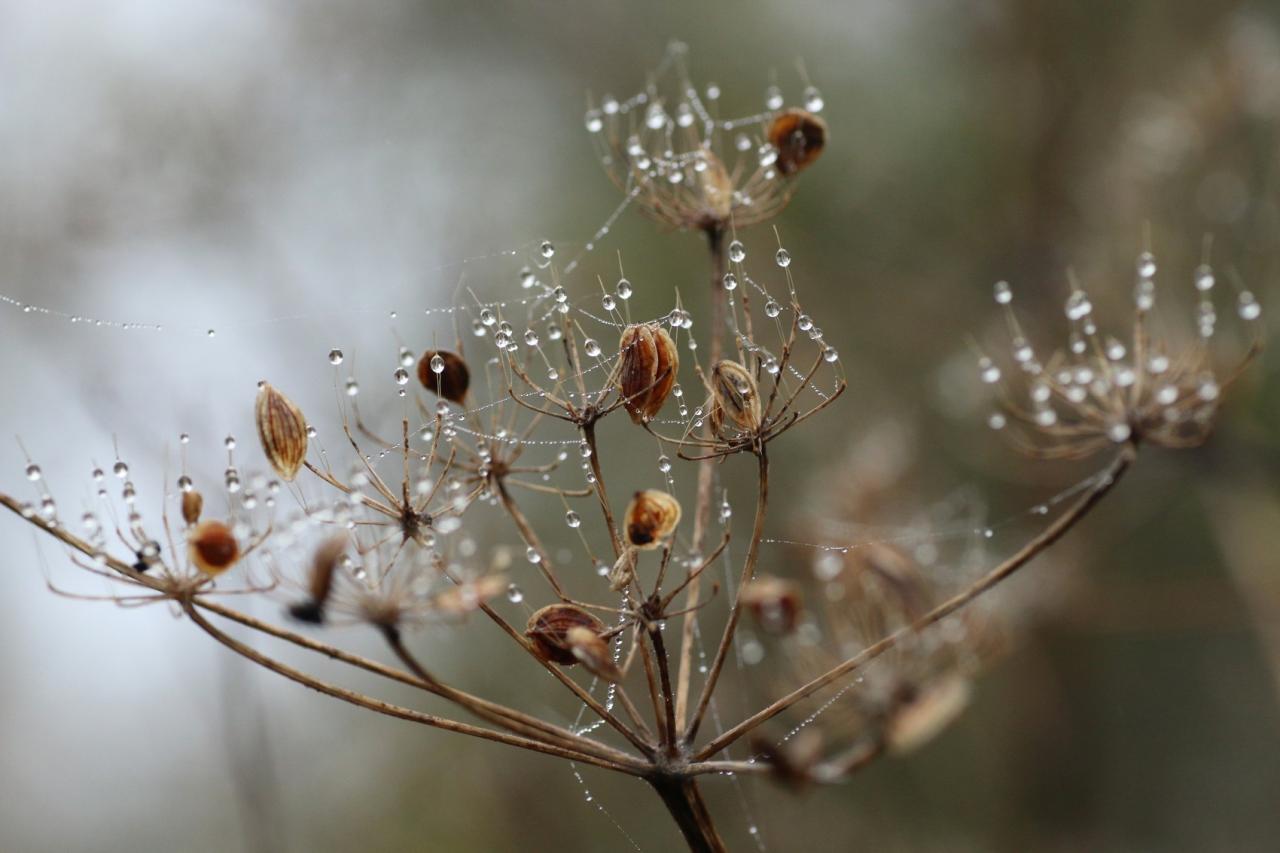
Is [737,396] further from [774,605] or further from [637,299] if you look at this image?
[637,299]

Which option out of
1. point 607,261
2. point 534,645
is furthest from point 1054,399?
point 534,645

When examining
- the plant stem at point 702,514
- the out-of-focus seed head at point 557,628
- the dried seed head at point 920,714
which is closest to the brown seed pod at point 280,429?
the out-of-focus seed head at point 557,628

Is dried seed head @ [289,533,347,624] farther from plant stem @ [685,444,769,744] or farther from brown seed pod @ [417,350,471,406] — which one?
plant stem @ [685,444,769,744]

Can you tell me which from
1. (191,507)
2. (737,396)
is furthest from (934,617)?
(191,507)

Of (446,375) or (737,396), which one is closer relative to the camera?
(737,396)

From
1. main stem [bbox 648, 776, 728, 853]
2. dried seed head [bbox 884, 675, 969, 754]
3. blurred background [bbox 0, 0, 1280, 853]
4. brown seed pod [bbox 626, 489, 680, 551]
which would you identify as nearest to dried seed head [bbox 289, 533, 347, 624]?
brown seed pod [bbox 626, 489, 680, 551]

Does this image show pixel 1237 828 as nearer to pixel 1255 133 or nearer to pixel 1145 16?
pixel 1255 133
